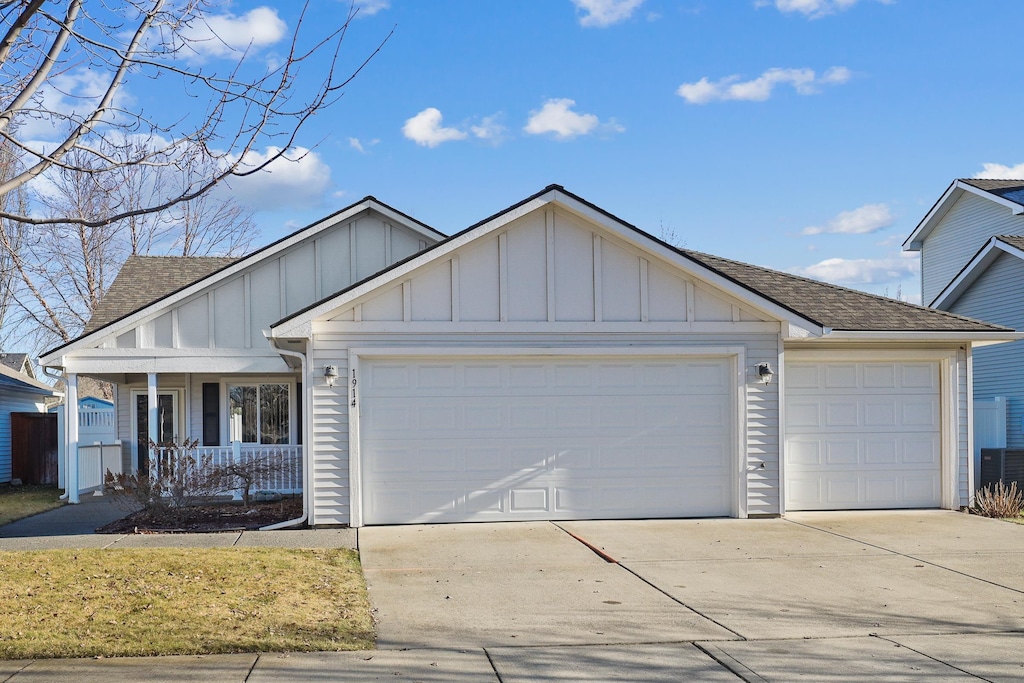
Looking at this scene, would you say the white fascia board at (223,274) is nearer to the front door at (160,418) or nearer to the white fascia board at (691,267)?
the front door at (160,418)

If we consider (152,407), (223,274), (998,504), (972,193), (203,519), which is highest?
(972,193)

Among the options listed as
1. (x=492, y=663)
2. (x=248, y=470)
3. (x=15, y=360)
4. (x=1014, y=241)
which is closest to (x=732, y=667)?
(x=492, y=663)

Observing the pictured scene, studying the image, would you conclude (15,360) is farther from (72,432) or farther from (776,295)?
(776,295)

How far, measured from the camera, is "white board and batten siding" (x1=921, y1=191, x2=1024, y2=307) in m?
26.3

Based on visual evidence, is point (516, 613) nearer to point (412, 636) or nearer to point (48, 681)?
point (412, 636)

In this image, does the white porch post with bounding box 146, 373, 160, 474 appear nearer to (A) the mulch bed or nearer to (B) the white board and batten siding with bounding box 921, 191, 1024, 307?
(A) the mulch bed

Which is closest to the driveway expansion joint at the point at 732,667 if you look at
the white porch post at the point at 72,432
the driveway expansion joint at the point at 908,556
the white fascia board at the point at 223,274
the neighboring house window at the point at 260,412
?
the driveway expansion joint at the point at 908,556

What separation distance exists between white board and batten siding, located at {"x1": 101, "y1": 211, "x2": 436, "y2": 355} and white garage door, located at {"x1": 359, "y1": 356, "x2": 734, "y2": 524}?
217 inches

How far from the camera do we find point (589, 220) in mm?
13227

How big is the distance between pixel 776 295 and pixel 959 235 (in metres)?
16.2

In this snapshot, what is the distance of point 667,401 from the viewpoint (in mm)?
13695

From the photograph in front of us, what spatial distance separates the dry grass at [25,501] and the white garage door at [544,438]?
21.1ft

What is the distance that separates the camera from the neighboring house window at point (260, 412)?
65.5 feet

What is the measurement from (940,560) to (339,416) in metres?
7.44
